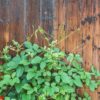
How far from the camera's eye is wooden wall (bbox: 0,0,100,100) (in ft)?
12.8

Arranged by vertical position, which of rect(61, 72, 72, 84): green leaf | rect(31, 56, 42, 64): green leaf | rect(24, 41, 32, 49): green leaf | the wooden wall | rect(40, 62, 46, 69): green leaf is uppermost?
the wooden wall

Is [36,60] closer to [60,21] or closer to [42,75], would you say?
[42,75]

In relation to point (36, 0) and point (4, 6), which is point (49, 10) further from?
point (4, 6)

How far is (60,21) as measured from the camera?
12.9 feet

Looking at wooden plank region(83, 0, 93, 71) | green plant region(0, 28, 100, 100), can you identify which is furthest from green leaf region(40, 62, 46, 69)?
wooden plank region(83, 0, 93, 71)

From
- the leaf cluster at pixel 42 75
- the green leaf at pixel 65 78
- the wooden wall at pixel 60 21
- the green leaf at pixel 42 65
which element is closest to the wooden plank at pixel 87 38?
the wooden wall at pixel 60 21

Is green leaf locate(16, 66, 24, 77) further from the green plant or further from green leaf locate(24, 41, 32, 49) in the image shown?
green leaf locate(24, 41, 32, 49)

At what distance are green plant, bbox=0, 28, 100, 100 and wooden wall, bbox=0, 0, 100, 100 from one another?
148 millimetres

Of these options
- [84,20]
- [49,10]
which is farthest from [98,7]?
[49,10]

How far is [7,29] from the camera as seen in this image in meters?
3.92

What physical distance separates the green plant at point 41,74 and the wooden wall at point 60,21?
148mm

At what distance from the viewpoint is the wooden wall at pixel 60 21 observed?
391 centimetres

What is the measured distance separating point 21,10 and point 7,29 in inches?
10.7

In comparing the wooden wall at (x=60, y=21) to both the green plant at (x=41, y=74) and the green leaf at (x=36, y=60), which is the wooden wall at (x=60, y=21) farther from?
the green leaf at (x=36, y=60)
